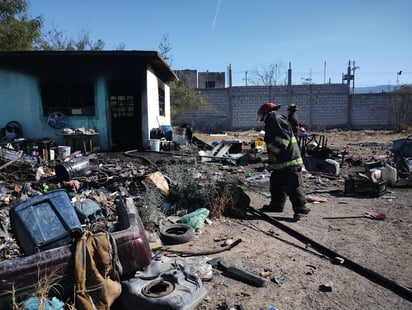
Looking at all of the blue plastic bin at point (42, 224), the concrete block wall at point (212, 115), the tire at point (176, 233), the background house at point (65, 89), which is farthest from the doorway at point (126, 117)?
the concrete block wall at point (212, 115)

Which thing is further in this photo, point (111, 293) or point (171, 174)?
point (171, 174)

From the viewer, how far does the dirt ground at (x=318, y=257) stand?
296 centimetres

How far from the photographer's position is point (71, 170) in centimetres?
701

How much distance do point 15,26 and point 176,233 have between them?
15.5 meters

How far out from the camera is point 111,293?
2.56 meters

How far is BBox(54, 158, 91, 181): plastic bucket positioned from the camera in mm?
6973

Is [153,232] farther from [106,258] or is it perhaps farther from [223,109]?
[223,109]

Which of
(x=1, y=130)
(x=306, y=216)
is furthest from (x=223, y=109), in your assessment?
(x=306, y=216)

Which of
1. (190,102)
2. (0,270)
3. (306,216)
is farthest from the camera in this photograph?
(190,102)

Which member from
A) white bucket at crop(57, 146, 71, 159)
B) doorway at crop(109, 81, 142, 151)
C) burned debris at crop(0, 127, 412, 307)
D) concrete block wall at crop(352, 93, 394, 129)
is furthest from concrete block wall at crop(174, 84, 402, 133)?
white bucket at crop(57, 146, 71, 159)

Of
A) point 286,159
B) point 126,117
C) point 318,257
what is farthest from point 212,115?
point 318,257

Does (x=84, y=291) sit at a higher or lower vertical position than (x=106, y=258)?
lower

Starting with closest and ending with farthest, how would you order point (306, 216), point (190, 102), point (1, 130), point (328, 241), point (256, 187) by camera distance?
point (328, 241), point (306, 216), point (256, 187), point (1, 130), point (190, 102)

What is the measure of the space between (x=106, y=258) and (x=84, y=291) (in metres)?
0.27
